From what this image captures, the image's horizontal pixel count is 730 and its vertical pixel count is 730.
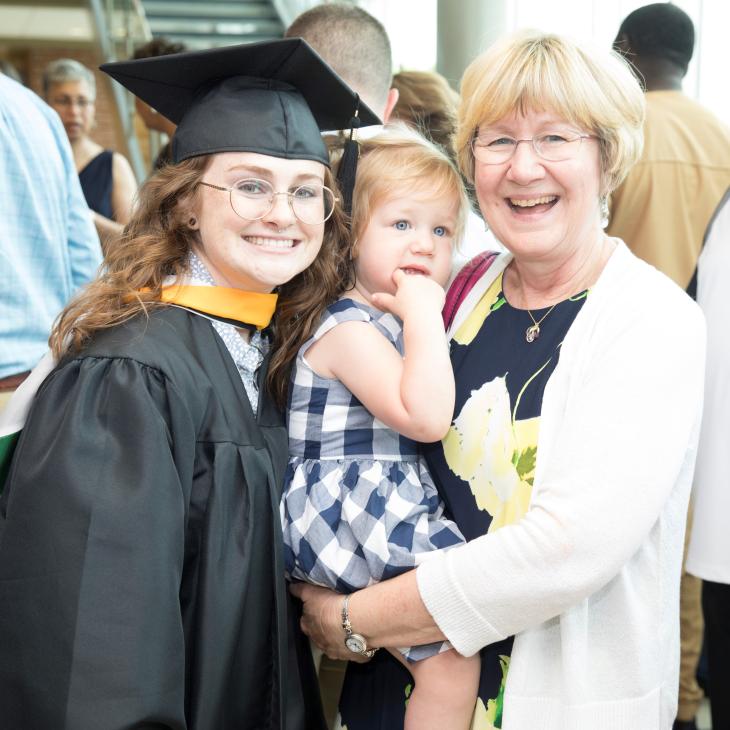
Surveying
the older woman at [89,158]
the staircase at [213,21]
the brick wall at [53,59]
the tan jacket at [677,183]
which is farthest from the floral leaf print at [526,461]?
the brick wall at [53,59]

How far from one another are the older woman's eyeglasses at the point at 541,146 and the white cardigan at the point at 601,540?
21 centimetres

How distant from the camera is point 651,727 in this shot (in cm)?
166

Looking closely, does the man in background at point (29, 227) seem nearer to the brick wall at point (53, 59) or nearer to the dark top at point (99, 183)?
the dark top at point (99, 183)

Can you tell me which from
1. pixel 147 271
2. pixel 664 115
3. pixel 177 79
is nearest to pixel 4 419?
pixel 147 271

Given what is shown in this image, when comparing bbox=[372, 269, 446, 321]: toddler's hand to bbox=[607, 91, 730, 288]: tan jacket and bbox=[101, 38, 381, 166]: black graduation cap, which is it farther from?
bbox=[607, 91, 730, 288]: tan jacket

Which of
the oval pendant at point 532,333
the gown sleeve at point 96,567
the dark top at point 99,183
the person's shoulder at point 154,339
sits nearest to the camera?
the gown sleeve at point 96,567

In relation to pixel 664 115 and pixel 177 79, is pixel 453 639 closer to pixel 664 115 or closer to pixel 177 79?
pixel 177 79

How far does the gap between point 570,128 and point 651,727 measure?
1.07m

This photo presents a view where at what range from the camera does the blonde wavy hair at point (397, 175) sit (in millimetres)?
1969

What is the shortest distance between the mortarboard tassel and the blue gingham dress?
0.21m

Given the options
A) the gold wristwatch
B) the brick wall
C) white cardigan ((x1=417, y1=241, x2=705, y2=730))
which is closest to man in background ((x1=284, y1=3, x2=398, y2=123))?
white cardigan ((x1=417, y1=241, x2=705, y2=730))

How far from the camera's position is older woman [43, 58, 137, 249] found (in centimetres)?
425

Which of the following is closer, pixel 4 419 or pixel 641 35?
pixel 4 419

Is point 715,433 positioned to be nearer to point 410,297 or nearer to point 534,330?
point 534,330
